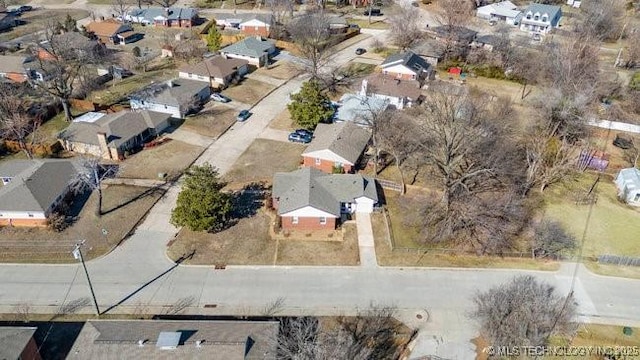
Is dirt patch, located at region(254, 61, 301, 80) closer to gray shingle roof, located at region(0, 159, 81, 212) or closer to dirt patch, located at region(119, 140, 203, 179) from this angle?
dirt patch, located at region(119, 140, 203, 179)

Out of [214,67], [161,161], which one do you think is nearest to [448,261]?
[161,161]

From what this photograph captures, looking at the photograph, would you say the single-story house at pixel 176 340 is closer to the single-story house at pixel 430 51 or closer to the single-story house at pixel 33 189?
the single-story house at pixel 33 189

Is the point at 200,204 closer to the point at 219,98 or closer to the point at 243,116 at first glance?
the point at 243,116

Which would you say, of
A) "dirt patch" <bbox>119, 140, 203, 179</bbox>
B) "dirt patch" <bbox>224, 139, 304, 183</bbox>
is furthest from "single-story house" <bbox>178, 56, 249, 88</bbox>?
"dirt patch" <bbox>224, 139, 304, 183</bbox>

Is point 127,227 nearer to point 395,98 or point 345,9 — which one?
point 395,98

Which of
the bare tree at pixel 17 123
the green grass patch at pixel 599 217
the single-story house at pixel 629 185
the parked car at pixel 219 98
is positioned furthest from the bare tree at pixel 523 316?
the bare tree at pixel 17 123

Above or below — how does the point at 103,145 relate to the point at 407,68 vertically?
below
